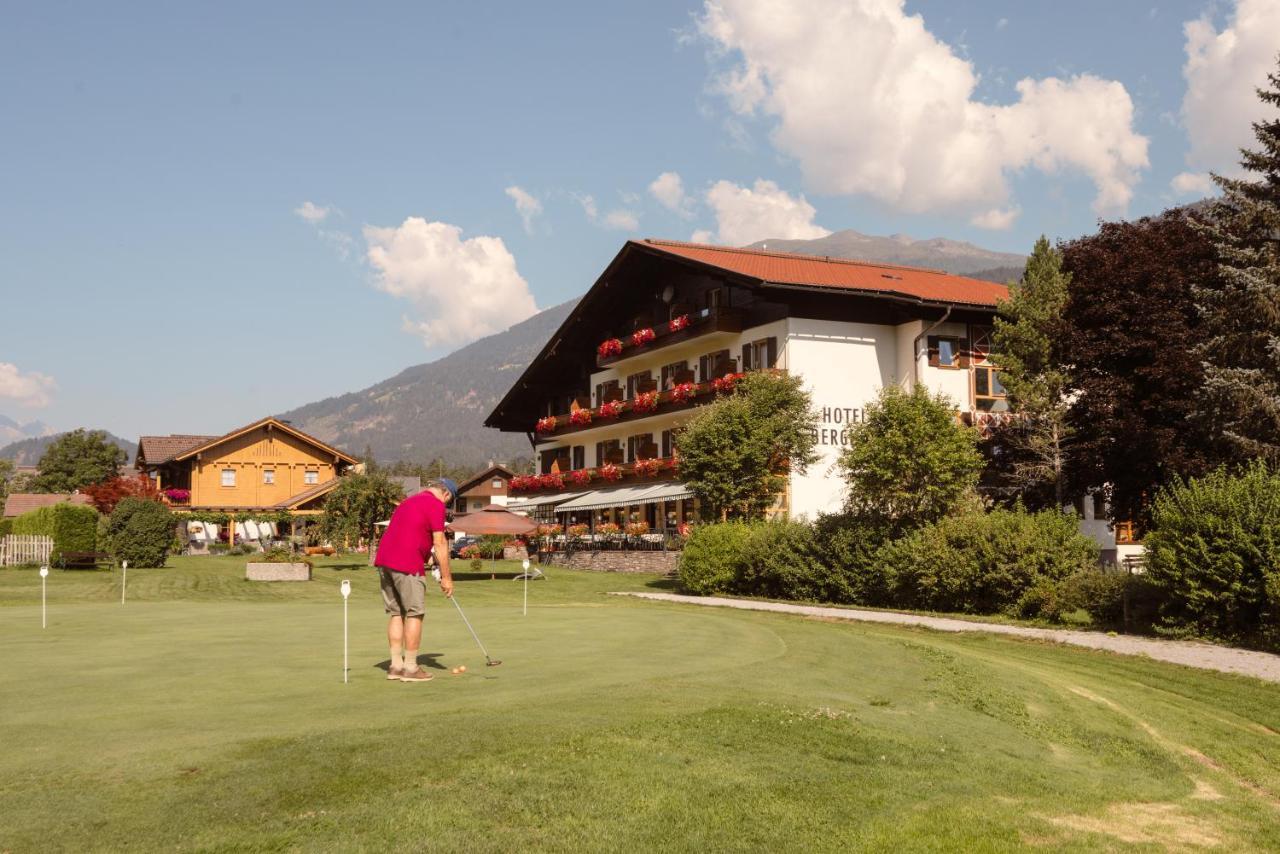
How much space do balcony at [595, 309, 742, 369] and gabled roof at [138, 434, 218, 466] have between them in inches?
1874

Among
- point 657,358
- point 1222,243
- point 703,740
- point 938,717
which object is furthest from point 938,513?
point 657,358

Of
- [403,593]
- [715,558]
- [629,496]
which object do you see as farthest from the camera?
[629,496]

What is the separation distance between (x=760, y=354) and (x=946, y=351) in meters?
7.74

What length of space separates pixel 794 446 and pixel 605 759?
33789 millimetres

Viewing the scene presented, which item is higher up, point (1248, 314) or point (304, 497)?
point (1248, 314)

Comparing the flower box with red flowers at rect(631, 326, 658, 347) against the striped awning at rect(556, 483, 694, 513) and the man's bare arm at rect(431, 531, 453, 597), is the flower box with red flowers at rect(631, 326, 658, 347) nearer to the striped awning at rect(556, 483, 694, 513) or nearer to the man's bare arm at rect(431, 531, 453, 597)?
the striped awning at rect(556, 483, 694, 513)

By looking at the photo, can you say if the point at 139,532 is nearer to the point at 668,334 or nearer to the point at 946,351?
the point at 668,334

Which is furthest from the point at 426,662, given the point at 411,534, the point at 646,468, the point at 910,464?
the point at 646,468

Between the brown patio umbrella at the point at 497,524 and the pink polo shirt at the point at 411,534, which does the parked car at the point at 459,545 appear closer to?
the brown patio umbrella at the point at 497,524

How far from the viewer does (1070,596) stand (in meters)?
24.7

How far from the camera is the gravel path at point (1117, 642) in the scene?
17.9 meters

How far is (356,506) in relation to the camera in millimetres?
43500

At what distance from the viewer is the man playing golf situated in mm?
11398

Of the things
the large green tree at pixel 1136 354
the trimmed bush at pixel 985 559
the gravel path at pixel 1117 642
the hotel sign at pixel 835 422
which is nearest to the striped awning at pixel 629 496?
the hotel sign at pixel 835 422
